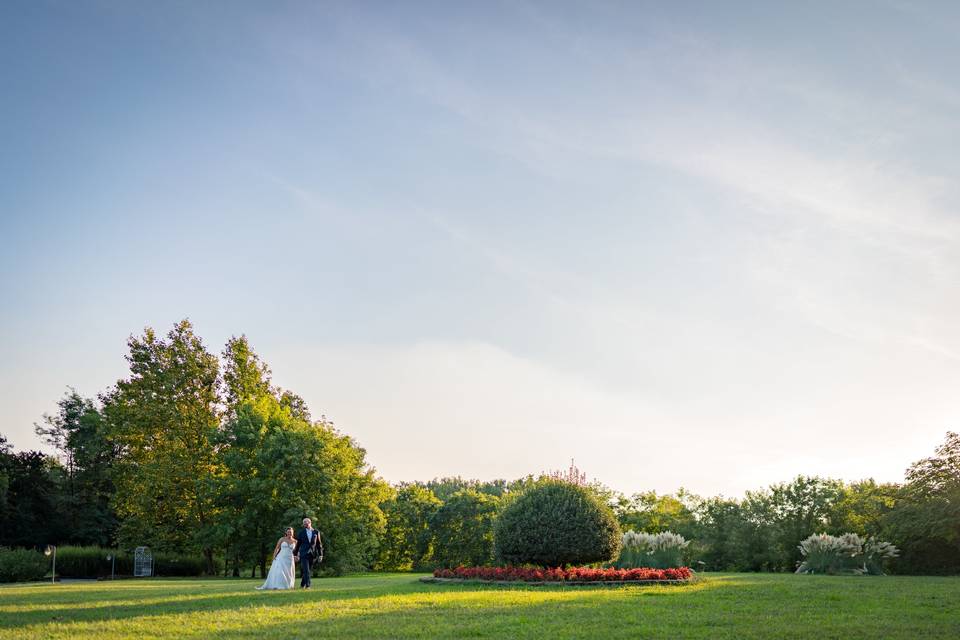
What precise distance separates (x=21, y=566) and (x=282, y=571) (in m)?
15.6

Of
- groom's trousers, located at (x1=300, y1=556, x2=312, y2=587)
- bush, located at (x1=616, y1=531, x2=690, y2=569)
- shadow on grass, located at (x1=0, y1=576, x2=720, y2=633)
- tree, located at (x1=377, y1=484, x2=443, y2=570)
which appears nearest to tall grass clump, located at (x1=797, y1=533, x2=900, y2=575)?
bush, located at (x1=616, y1=531, x2=690, y2=569)

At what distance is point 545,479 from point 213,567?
80.0 feet

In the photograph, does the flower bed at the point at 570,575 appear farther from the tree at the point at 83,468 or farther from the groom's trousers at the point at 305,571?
the tree at the point at 83,468

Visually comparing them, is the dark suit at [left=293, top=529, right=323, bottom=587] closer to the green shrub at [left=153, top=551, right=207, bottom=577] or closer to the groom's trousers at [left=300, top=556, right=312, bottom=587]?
the groom's trousers at [left=300, top=556, right=312, bottom=587]

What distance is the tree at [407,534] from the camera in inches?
1811

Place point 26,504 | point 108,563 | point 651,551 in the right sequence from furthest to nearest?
point 26,504 → point 108,563 → point 651,551

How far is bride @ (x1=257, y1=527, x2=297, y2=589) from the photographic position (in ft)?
69.5

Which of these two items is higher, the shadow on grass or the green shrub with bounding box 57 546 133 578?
the shadow on grass

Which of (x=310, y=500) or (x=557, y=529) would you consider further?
(x=310, y=500)

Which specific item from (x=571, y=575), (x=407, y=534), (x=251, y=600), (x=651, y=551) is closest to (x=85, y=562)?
(x=407, y=534)

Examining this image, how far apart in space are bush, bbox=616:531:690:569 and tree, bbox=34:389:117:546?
1554 inches

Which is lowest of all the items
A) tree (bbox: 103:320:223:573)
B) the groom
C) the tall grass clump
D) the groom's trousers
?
the tall grass clump

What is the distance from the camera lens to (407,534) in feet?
152

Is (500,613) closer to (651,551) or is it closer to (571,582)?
(571,582)
